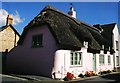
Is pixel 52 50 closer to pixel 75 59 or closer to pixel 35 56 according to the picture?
pixel 35 56

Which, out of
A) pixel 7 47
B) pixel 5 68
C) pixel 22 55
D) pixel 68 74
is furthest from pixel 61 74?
pixel 7 47

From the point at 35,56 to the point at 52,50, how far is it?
245cm

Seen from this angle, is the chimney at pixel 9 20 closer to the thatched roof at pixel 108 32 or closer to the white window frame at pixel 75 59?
the thatched roof at pixel 108 32

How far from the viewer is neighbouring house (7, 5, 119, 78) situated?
55.7 ft

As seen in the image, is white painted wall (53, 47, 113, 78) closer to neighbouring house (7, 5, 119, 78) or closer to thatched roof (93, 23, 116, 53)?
neighbouring house (7, 5, 119, 78)

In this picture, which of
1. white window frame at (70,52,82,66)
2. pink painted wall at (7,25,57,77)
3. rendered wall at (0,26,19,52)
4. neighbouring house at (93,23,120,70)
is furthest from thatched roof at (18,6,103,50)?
neighbouring house at (93,23,120,70)

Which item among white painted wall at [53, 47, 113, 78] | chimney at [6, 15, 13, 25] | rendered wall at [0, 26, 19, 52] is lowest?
white painted wall at [53, 47, 113, 78]

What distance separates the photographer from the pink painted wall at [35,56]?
17.2 meters

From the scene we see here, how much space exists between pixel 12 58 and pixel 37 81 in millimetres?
8732

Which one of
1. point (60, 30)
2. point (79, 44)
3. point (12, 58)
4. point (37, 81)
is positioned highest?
point (60, 30)

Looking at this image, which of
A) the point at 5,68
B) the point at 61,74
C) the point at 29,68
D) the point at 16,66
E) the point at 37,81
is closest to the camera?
the point at 37,81

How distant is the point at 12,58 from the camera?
880 inches

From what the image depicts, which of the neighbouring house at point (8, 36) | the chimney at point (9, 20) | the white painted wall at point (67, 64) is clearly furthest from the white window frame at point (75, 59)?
the chimney at point (9, 20)

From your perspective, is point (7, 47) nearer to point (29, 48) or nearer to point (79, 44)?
point (29, 48)
